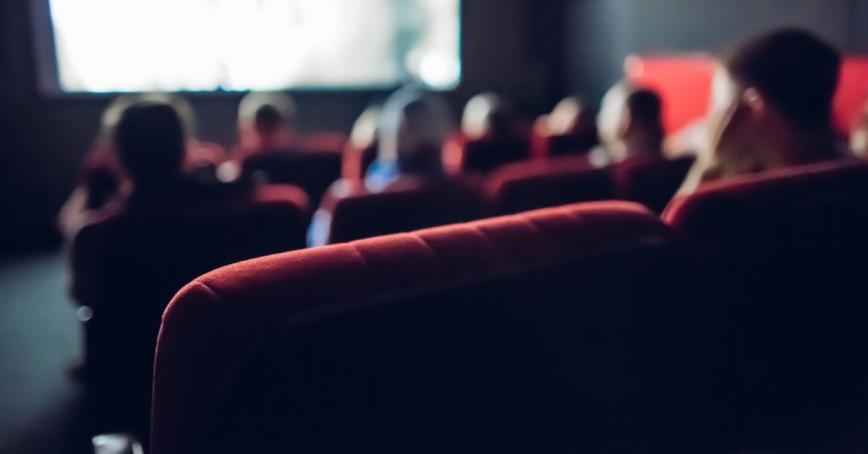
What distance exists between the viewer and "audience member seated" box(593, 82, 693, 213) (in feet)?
8.23

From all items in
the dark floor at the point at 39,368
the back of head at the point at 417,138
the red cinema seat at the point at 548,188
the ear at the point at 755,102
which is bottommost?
the dark floor at the point at 39,368

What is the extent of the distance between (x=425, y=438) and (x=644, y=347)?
0.39m

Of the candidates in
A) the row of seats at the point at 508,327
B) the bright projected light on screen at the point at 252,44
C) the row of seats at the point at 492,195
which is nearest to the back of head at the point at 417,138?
the row of seats at the point at 492,195

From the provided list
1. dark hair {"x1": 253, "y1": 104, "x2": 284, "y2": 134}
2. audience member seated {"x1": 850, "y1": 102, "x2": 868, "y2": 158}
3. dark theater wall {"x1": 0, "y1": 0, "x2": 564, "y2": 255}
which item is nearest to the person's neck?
audience member seated {"x1": 850, "y1": 102, "x2": 868, "y2": 158}

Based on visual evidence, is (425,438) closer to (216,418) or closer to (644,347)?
(216,418)

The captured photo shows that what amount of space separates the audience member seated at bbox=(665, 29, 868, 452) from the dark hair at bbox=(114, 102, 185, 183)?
63.6 inches

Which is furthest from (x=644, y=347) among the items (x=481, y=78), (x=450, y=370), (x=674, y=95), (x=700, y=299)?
(x=481, y=78)

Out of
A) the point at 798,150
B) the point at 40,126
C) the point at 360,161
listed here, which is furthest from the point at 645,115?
the point at 40,126

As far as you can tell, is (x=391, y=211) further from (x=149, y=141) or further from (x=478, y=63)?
(x=478, y=63)

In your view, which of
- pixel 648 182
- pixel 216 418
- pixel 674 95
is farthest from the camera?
pixel 674 95

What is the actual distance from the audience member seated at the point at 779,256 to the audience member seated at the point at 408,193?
2.40 feet

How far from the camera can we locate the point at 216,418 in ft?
2.49

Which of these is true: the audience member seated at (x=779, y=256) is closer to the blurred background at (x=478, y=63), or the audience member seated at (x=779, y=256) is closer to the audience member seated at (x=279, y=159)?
the audience member seated at (x=279, y=159)

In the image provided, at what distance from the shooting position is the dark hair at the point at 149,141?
7.57 feet
